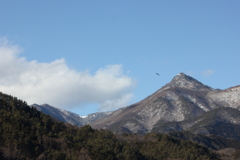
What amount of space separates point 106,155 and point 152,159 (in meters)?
19.5

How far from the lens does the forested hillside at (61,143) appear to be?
117 metres

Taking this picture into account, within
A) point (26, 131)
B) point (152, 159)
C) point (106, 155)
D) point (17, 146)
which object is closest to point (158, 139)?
point (152, 159)

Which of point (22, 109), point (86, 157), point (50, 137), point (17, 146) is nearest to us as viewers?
point (17, 146)

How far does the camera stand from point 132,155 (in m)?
136

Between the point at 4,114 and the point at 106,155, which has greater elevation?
the point at 4,114

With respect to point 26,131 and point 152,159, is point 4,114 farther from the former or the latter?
point 152,159

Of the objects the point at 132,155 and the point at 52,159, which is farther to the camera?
the point at 132,155

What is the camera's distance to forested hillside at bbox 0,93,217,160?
11738 cm

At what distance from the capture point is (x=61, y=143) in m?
134

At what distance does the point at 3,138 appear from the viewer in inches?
4692

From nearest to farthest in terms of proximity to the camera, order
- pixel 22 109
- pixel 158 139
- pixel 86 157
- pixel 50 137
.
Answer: pixel 86 157
pixel 50 137
pixel 22 109
pixel 158 139

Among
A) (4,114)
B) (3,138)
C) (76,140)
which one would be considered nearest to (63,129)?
(76,140)

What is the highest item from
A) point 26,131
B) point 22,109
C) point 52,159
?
point 22,109

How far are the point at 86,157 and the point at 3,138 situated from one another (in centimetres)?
2224
